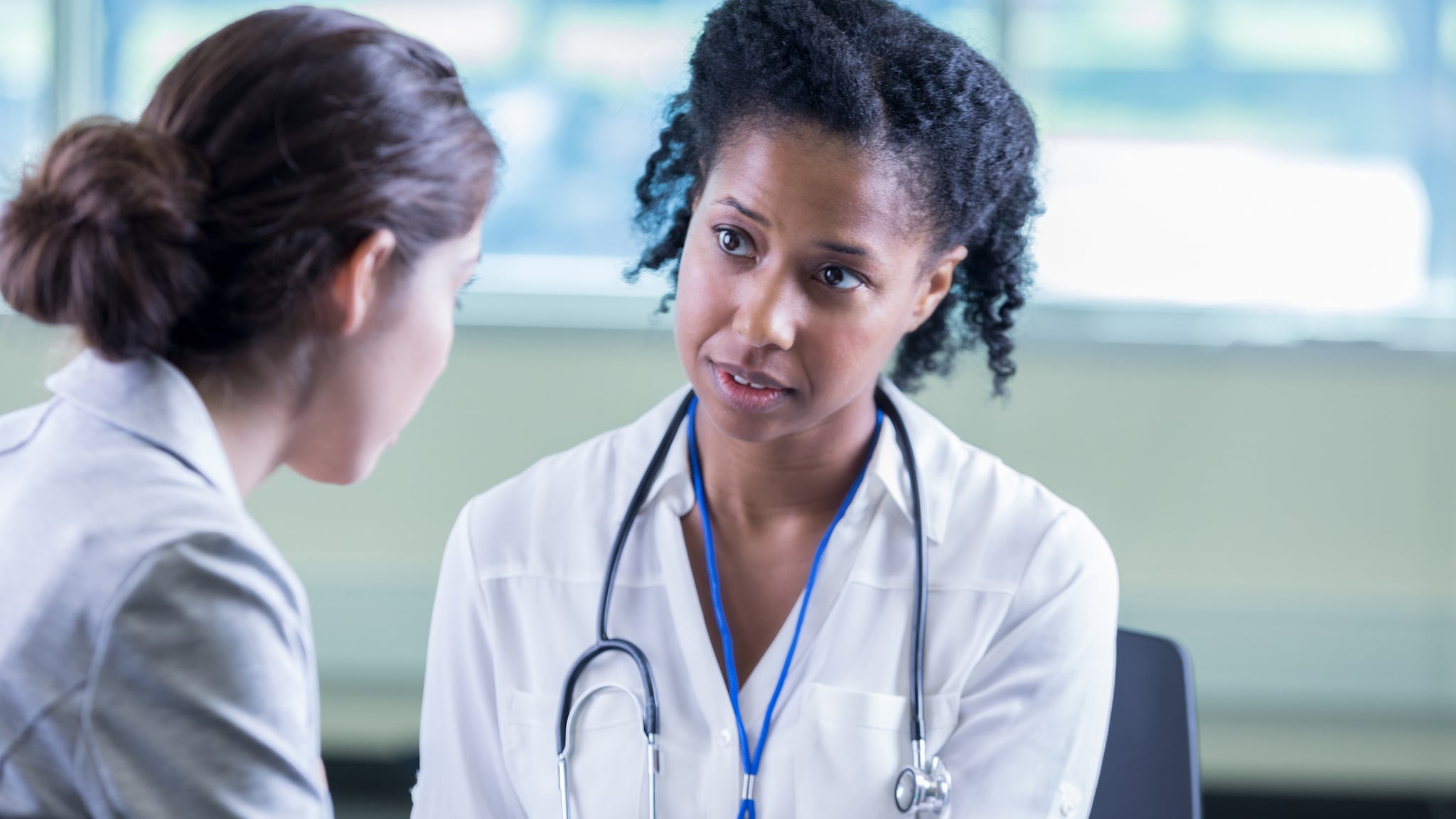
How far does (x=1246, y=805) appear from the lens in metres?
2.69

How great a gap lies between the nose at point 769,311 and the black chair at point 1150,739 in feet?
1.71

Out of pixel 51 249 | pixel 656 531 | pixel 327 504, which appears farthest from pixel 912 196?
pixel 327 504

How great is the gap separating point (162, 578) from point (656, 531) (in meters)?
0.68

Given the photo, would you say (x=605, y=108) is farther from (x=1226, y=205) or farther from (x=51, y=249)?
(x=51, y=249)

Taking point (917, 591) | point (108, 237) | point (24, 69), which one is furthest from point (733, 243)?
point (24, 69)

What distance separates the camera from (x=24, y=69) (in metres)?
2.87

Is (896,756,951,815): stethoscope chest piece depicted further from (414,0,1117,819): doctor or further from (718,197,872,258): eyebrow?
(718,197,872,258): eyebrow

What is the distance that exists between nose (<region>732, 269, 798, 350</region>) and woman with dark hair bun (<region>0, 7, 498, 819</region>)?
31 cm

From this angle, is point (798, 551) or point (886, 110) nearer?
point (886, 110)

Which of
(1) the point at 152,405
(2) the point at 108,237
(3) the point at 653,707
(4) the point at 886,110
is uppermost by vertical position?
(4) the point at 886,110

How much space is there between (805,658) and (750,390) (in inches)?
11.1

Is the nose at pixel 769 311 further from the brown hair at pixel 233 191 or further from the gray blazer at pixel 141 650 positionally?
the gray blazer at pixel 141 650

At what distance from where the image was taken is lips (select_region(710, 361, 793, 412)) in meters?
1.25

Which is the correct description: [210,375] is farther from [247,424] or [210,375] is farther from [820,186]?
[820,186]
